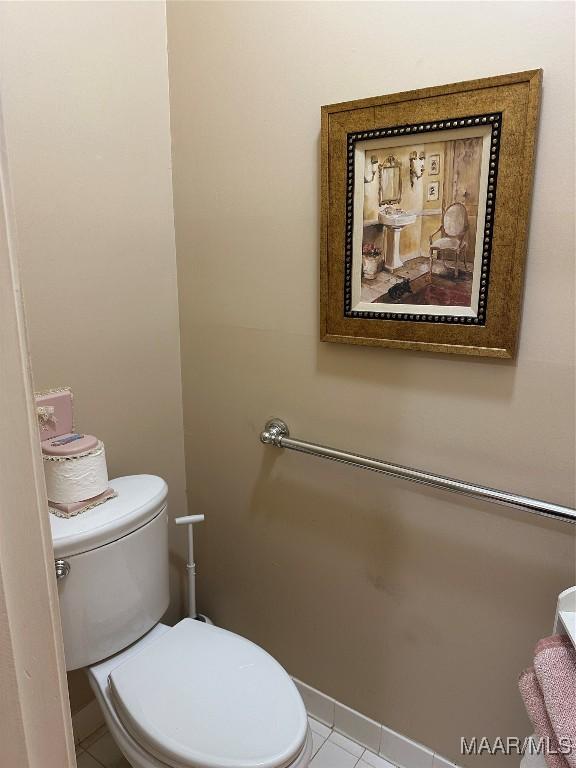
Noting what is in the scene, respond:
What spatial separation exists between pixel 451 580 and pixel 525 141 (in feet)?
3.29

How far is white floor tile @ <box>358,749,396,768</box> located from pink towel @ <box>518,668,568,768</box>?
76 cm

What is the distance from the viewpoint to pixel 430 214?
1153mm

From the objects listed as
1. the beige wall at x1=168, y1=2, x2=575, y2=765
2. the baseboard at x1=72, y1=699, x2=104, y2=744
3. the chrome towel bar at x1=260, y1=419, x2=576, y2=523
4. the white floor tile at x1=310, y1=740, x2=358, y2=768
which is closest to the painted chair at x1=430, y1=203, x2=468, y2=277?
the beige wall at x1=168, y1=2, x2=575, y2=765

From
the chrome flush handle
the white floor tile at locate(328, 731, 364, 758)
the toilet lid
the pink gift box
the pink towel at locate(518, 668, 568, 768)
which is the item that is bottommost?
the white floor tile at locate(328, 731, 364, 758)

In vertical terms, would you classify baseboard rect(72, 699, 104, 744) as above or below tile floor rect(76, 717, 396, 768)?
above

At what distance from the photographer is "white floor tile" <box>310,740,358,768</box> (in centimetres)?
148

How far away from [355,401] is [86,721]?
1242 millimetres

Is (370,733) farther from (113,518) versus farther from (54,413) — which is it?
(54,413)

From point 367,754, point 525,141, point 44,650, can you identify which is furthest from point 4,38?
point 367,754

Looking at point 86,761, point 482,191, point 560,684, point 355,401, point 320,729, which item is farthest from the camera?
point 320,729

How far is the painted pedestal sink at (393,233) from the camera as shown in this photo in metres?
1.19

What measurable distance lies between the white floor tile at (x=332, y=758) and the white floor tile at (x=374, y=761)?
0.9 inches

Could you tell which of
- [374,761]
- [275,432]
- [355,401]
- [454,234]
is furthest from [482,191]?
[374,761]

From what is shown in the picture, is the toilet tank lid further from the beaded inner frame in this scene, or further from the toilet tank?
the beaded inner frame
